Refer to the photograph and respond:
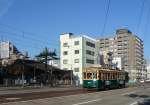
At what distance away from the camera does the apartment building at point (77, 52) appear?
11268cm

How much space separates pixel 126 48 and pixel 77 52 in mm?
62119

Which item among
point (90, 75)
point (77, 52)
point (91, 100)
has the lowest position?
point (91, 100)

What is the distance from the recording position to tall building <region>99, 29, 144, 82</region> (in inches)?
6590

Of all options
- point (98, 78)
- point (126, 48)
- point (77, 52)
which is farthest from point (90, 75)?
point (126, 48)

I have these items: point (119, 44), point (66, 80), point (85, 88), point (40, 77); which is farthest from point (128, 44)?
point (85, 88)

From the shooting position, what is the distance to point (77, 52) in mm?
114125

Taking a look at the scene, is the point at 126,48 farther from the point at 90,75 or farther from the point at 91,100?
the point at 91,100

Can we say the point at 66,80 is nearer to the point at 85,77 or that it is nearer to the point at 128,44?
the point at 85,77

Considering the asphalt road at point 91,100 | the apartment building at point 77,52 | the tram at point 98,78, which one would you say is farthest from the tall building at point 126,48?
the asphalt road at point 91,100

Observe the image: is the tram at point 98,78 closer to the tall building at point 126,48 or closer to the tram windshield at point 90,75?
the tram windshield at point 90,75

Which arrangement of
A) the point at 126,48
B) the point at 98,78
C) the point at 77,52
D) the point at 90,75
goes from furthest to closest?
the point at 126,48 → the point at 77,52 → the point at 90,75 → the point at 98,78

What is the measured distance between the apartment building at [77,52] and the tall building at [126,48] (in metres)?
47.2

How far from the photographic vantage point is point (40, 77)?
9144cm

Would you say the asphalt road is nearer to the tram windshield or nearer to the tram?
the tram
